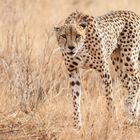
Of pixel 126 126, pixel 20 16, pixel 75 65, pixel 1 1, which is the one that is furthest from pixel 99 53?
pixel 1 1

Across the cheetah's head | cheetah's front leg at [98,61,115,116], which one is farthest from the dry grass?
the cheetah's head

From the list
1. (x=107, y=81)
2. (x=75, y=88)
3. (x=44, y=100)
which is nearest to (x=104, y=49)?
(x=107, y=81)

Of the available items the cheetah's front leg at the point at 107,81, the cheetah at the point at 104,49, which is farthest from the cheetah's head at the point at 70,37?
the cheetah's front leg at the point at 107,81

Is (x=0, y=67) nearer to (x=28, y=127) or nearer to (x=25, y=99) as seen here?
(x=25, y=99)

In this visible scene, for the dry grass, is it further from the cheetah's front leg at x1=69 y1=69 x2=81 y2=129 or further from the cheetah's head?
the cheetah's head

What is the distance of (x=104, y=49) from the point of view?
825cm

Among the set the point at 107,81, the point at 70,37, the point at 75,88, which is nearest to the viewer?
the point at 70,37

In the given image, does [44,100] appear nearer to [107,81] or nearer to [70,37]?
[107,81]

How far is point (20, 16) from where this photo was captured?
10656 millimetres

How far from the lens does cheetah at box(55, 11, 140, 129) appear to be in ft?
25.9

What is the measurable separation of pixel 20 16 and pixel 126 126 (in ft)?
11.0

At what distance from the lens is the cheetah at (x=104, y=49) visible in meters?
7.89

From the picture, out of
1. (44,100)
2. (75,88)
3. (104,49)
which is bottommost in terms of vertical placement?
(44,100)

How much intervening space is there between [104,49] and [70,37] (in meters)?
0.53
